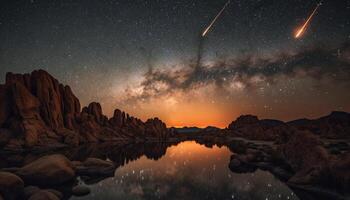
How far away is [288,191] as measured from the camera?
14.3 metres

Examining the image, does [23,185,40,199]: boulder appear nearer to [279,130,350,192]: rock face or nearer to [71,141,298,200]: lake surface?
[71,141,298,200]: lake surface

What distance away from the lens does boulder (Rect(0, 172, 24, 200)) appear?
1134cm

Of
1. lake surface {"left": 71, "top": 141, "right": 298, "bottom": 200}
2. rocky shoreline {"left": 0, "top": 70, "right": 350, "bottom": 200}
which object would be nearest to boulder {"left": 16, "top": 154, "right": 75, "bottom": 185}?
rocky shoreline {"left": 0, "top": 70, "right": 350, "bottom": 200}

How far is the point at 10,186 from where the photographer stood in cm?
1162

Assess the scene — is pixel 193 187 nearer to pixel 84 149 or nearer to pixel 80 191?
pixel 80 191

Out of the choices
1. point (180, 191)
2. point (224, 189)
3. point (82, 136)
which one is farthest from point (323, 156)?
point (82, 136)

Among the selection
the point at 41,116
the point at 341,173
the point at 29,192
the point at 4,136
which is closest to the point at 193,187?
the point at 341,173

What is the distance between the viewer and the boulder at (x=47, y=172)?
48.2 ft

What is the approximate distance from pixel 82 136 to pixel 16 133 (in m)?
23.5

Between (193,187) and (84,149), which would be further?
(84,149)

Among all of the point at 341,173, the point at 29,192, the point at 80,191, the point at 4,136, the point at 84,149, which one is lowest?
the point at 80,191

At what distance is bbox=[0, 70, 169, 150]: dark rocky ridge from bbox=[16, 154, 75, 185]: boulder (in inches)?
1366

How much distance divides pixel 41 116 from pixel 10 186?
5759 centimetres

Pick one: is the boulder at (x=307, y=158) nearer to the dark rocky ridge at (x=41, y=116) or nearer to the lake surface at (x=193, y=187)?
the lake surface at (x=193, y=187)
